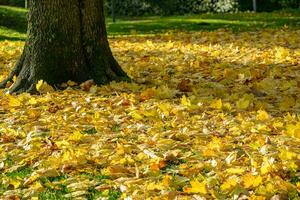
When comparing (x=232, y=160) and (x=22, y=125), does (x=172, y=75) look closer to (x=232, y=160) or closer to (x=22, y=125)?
(x=22, y=125)

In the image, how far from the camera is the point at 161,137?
474 centimetres

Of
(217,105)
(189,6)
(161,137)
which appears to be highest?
(189,6)

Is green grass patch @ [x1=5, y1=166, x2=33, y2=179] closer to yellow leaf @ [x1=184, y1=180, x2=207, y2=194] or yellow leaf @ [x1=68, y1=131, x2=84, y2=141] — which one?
yellow leaf @ [x1=68, y1=131, x2=84, y2=141]

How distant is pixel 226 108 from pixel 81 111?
5.23 ft

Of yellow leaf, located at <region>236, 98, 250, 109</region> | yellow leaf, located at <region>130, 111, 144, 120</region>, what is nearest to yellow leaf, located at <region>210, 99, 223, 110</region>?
yellow leaf, located at <region>236, 98, 250, 109</region>

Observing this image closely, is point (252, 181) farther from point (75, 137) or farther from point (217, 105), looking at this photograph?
point (217, 105)

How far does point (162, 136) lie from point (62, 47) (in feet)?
9.41

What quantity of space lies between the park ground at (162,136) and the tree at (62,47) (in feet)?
0.80

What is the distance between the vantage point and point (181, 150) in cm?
439

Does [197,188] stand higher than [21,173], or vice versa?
[197,188]

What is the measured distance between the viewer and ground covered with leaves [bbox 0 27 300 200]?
3.65 metres

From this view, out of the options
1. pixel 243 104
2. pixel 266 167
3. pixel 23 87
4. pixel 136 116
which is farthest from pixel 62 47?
pixel 266 167

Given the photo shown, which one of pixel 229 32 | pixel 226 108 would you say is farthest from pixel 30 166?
pixel 229 32

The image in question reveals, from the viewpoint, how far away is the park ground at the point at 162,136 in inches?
144
